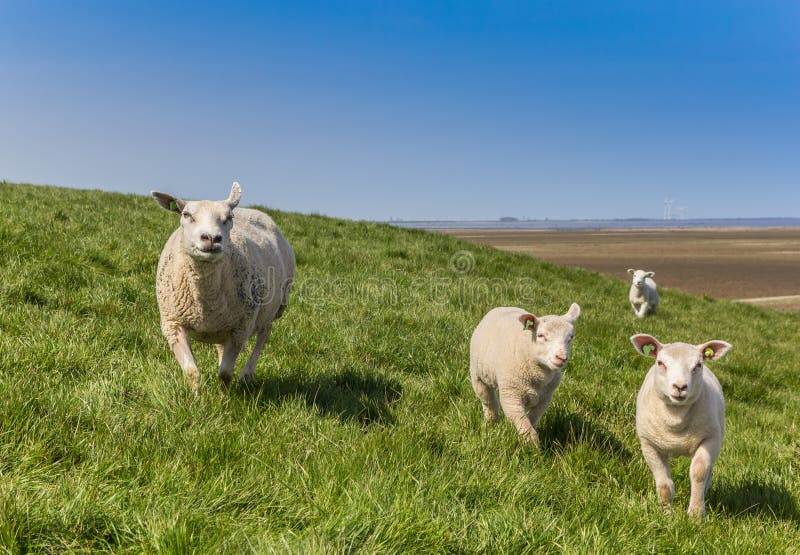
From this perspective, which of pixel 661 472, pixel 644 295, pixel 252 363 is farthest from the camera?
pixel 644 295

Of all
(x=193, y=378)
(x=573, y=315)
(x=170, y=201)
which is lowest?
(x=193, y=378)

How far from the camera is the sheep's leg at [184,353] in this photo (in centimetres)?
371

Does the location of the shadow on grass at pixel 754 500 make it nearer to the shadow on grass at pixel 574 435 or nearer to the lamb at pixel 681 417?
the lamb at pixel 681 417

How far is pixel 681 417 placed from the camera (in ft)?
10.8

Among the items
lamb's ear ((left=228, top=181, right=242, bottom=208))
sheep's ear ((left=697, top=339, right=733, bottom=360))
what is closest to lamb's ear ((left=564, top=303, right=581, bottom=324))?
sheep's ear ((left=697, top=339, right=733, bottom=360))

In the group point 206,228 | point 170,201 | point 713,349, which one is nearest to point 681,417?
point 713,349

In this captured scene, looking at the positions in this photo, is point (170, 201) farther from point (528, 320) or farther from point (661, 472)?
point (661, 472)

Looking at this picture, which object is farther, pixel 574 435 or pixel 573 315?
pixel 574 435

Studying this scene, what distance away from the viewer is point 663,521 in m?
2.86

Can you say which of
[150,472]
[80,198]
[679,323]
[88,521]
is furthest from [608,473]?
[80,198]

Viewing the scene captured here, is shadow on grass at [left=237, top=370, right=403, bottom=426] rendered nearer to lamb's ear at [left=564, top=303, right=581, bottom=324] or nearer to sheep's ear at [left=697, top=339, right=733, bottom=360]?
lamb's ear at [left=564, top=303, right=581, bottom=324]

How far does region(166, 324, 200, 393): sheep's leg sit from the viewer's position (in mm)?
3705

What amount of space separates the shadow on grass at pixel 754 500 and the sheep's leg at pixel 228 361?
349 cm

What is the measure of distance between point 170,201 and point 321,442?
84.9 inches
